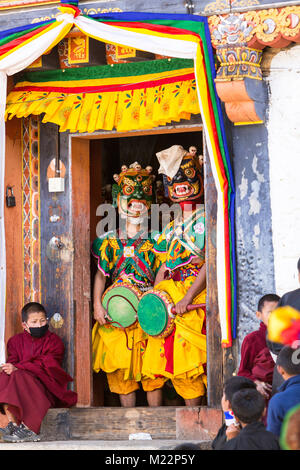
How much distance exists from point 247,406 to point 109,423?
2791 millimetres

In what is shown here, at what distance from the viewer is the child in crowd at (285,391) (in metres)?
5.18

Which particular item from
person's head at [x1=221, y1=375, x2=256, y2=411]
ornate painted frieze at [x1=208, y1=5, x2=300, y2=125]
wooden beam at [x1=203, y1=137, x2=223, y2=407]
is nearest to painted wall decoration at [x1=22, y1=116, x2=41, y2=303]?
wooden beam at [x1=203, y1=137, x2=223, y2=407]

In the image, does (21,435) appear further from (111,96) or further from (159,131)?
(111,96)

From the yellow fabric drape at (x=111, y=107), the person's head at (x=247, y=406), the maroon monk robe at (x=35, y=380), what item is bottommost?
the maroon monk robe at (x=35, y=380)

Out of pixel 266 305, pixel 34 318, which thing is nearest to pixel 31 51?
pixel 34 318

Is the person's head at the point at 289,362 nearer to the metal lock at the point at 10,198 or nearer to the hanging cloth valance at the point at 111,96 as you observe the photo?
the hanging cloth valance at the point at 111,96

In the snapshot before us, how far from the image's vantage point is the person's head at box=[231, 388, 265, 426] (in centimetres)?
514

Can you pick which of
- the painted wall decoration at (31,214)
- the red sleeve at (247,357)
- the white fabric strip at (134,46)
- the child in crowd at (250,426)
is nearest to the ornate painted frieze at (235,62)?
the white fabric strip at (134,46)

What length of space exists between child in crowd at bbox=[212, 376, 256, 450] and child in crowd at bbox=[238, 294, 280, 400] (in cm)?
70

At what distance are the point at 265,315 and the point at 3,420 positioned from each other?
6.99 ft

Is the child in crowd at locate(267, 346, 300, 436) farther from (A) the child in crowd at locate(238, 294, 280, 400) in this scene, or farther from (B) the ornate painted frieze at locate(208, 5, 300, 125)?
(B) the ornate painted frieze at locate(208, 5, 300, 125)

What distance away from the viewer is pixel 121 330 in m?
8.27

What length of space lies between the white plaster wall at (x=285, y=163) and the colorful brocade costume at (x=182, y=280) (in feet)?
3.39

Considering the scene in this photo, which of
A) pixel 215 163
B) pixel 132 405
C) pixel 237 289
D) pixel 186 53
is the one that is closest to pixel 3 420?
pixel 132 405
